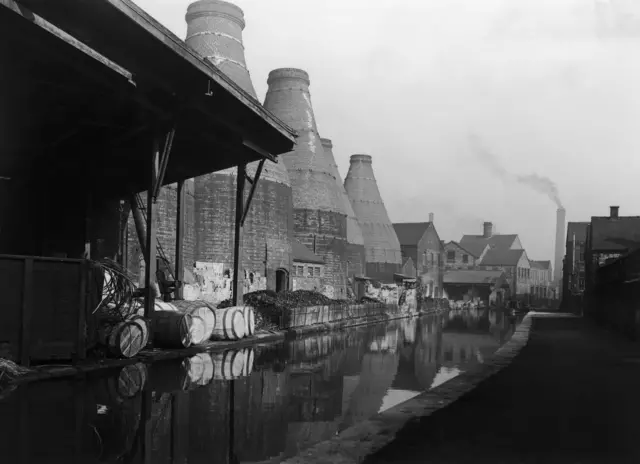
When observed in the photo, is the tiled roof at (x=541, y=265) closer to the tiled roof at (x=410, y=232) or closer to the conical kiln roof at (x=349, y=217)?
the tiled roof at (x=410, y=232)

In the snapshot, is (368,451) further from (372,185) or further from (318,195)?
(372,185)

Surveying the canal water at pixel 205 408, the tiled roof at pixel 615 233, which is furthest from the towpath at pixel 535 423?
the tiled roof at pixel 615 233

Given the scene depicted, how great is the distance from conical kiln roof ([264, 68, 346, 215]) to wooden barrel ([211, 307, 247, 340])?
28.5 meters

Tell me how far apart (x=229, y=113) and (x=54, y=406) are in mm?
8713

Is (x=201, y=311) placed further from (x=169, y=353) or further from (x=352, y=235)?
(x=352, y=235)

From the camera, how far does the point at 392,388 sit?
10.9 metres

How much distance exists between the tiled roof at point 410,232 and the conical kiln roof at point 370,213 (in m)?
7.26

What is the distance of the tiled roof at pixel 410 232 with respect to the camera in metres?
71.4

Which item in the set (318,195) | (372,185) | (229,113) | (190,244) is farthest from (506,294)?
(229,113)

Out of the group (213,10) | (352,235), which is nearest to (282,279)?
(213,10)

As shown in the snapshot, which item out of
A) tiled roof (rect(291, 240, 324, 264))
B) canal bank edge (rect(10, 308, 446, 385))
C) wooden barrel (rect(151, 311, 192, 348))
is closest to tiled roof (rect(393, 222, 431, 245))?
tiled roof (rect(291, 240, 324, 264))

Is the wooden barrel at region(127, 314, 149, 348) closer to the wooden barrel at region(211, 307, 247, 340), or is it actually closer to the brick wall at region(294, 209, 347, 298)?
the wooden barrel at region(211, 307, 247, 340)

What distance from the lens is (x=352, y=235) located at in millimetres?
56344

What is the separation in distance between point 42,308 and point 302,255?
1140 inches
